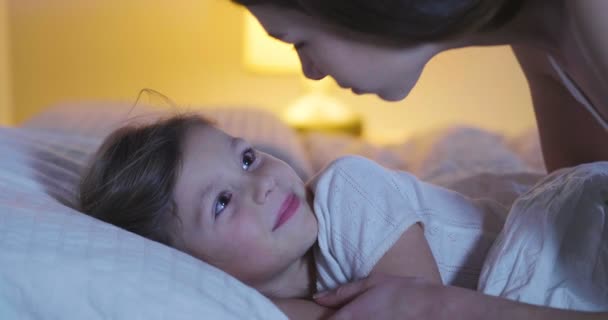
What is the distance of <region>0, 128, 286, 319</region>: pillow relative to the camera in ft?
2.08

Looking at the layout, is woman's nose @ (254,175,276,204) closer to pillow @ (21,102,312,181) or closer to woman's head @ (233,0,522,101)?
woman's head @ (233,0,522,101)

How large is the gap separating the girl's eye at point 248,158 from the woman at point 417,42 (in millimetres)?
153

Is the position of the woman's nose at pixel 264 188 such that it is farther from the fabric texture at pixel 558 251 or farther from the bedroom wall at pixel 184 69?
the bedroom wall at pixel 184 69

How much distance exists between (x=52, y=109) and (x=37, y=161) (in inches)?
46.5

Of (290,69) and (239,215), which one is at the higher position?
(239,215)

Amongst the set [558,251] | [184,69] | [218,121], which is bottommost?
[184,69]

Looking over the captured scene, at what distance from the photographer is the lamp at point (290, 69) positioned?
120 inches

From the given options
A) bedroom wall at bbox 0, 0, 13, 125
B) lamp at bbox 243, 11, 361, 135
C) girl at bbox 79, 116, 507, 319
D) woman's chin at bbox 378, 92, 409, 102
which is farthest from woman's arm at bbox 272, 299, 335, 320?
bedroom wall at bbox 0, 0, 13, 125

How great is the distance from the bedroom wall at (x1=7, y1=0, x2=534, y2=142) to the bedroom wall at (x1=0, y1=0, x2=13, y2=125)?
3 cm

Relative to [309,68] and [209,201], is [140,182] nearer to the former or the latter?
[209,201]

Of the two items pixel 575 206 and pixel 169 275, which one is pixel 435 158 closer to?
pixel 575 206

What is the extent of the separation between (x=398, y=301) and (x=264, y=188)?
23 cm

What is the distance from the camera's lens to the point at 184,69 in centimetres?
340

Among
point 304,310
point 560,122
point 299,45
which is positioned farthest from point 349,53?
point 560,122
